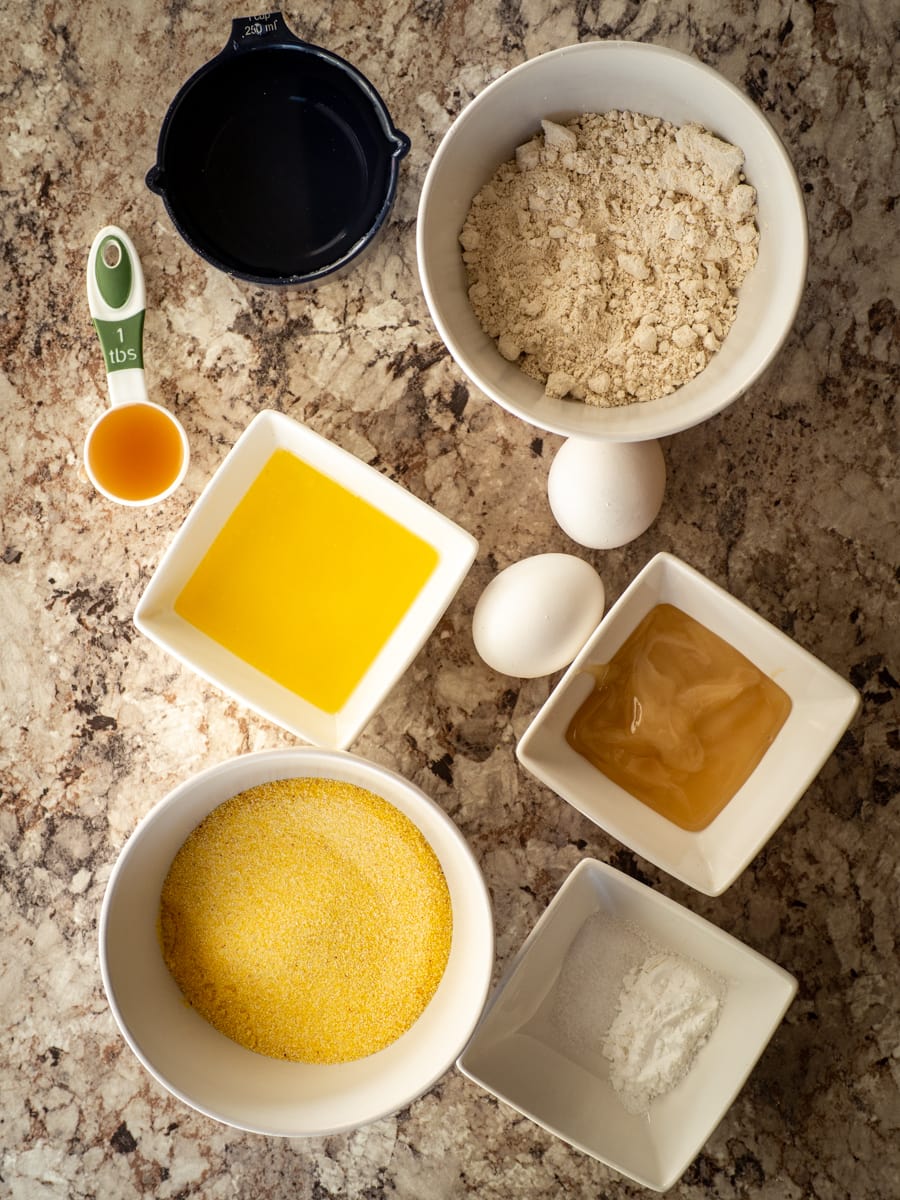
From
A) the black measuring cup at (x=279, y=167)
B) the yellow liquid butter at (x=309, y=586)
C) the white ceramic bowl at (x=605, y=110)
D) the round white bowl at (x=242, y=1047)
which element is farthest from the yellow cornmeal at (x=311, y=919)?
the black measuring cup at (x=279, y=167)

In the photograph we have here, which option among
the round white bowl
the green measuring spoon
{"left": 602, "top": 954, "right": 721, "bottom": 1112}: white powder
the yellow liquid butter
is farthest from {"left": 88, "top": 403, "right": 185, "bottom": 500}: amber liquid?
{"left": 602, "top": 954, "right": 721, "bottom": 1112}: white powder

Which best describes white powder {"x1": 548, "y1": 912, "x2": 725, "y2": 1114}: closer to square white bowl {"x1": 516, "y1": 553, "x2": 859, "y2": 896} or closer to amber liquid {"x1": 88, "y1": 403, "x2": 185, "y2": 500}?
square white bowl {"x1": 516, "y1": 553, "x2": 859, "y2": 896}

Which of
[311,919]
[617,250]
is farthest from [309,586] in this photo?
[617,250]

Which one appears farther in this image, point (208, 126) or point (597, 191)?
point (208, 126)

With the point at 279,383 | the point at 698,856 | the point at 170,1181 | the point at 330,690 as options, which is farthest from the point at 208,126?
the point at 170,1181

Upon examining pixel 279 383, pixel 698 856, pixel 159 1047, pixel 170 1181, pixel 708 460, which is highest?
pixel 708 460

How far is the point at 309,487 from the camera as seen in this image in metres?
1.07

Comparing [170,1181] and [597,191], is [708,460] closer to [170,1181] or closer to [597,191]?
[597,191]

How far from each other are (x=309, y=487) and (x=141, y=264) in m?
0.36

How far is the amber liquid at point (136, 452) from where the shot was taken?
1.09 metres

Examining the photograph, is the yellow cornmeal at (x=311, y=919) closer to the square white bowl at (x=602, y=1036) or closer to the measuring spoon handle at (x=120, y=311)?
the square white bowl at (x=602, y=1036)

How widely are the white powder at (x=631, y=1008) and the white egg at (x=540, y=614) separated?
0.34 meters

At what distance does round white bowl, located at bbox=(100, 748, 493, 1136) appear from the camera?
3.06 ft

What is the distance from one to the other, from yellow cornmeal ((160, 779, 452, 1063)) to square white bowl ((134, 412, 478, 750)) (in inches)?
3.6
